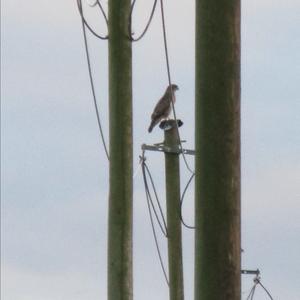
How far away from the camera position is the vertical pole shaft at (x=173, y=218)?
52.9 feet

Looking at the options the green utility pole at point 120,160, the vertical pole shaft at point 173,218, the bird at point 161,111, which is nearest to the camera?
the green utility pole at point 120,160

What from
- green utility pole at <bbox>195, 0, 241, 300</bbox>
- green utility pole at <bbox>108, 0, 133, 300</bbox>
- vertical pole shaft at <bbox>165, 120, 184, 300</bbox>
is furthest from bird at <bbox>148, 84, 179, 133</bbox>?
green utility pole at <bbox>195, 0, 241, 300</bbox>

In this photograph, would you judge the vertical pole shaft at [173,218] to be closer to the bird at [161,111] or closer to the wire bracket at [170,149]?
the wire bracket at [170,149]

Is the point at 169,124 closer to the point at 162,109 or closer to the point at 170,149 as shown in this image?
the point at 170,149

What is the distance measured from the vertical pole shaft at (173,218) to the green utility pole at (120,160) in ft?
13.4


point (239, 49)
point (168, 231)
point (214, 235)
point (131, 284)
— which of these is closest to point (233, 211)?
point (214, 235)

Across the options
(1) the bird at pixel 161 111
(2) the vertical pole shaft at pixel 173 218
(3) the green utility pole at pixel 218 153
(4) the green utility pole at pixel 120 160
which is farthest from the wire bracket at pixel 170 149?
(1) the bird at pixel 161 111

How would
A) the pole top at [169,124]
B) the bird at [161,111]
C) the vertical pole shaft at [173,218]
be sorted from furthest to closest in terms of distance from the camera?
the bird at [161,111]
the pole top at [169,124]
the vertical pole shaft at [173,218]

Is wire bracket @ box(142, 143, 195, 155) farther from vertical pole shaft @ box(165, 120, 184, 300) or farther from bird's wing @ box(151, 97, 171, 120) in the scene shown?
bird's wing @ box(151, 97, 171, 120)

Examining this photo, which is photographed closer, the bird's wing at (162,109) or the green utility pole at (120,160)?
the green utility pole at (120,160)

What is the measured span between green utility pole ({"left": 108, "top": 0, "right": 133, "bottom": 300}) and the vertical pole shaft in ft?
13.4

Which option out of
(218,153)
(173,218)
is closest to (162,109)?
(173,218)

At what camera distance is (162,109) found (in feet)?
91.4

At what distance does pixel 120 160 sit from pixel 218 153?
3903 mm
